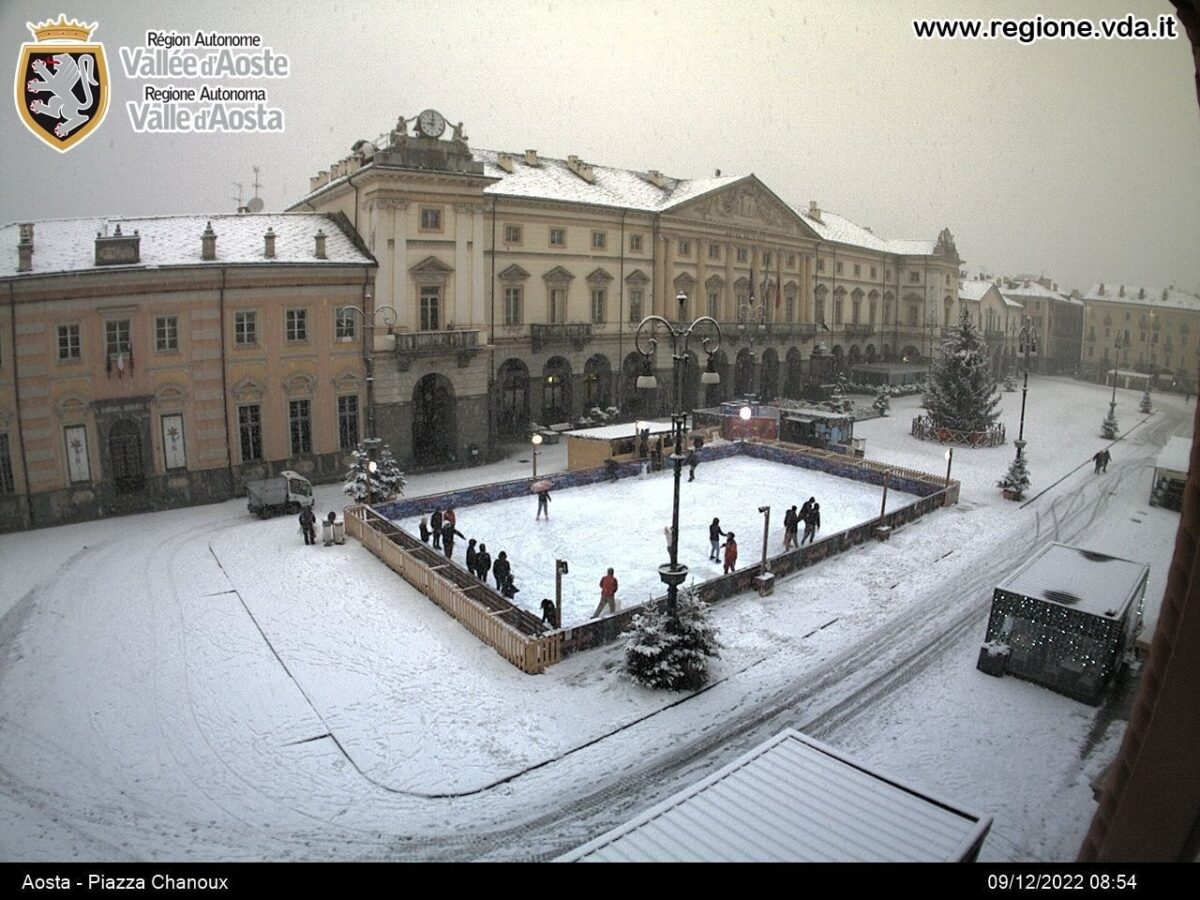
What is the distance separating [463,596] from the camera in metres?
16.9

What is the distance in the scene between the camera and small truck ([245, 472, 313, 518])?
25.2m

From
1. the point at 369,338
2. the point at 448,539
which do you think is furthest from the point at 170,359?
the point at 448,539

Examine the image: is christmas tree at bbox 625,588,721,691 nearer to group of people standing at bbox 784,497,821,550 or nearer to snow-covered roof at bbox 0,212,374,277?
group of people standing at bbox 784,497,821,550

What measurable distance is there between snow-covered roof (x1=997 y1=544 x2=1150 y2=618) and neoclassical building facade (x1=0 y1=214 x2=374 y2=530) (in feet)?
80.6

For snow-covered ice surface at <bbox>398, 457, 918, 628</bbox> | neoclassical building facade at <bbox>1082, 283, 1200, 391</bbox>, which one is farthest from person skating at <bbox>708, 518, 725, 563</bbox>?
neoclassical building facade at <bbox>1082, 283, 1200, 391</bbox>

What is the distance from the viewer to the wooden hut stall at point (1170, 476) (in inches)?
1059

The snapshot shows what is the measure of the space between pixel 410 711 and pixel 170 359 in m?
19.4

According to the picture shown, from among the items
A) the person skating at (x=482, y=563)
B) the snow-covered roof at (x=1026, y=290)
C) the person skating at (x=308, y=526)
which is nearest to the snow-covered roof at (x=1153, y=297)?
the person skating at (x=482, y=563)

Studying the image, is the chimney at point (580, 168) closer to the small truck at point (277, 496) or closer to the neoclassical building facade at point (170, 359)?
the neoclassical building facade at point (170, 359)

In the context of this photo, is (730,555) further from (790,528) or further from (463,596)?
(463,596)

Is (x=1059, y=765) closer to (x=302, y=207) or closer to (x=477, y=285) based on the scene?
(x=477, y=285)
